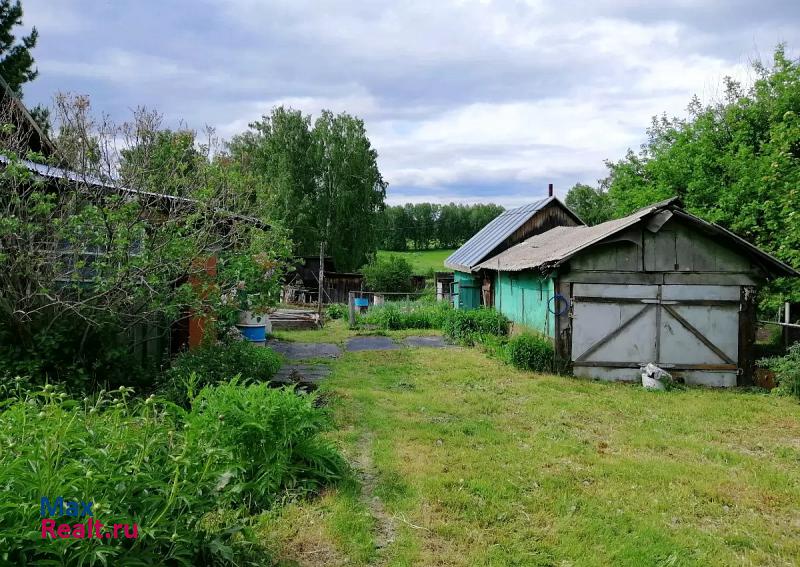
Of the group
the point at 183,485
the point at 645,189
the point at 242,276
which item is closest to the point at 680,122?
the point at 645,189

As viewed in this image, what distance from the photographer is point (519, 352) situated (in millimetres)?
11258

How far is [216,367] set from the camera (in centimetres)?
756

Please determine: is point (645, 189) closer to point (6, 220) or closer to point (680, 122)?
point (680, 122)

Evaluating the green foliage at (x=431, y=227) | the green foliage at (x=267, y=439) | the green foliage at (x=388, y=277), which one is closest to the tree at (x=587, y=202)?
the green foliage at (x=431, y=227)

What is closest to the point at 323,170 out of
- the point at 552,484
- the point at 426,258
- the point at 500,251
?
the point at 500,251

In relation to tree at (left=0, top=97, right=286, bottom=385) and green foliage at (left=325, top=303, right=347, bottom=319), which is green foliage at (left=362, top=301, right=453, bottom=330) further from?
tree at (left=0, top=97, right=286, bottom=385)

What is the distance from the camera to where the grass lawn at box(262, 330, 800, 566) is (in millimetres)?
3990

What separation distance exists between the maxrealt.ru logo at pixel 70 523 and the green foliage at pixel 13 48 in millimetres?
17975

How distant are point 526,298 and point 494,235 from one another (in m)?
9.04

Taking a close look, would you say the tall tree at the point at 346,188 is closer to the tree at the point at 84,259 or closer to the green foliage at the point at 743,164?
the green foliage at the point at 743,164

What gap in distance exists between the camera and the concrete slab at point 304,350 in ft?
42.6

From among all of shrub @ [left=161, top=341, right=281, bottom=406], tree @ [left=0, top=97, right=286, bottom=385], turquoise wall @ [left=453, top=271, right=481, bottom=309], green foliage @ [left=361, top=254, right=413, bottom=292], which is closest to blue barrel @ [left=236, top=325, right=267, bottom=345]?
shrub @ [left=161, top=341, right=281, bottom=406]

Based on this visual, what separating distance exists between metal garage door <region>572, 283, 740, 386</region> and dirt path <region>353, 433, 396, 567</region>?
647 centimetres

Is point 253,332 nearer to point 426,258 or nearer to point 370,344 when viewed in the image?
point 370,344
